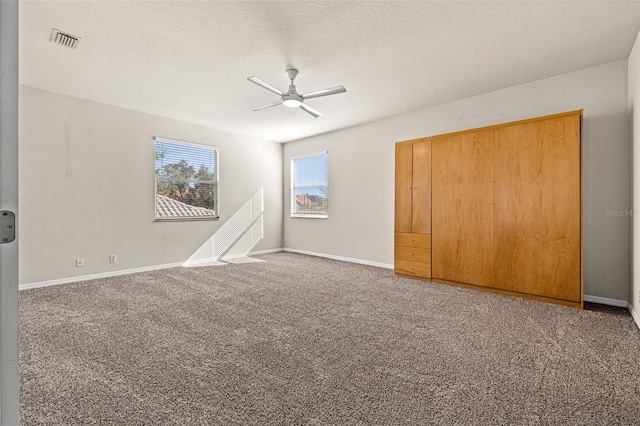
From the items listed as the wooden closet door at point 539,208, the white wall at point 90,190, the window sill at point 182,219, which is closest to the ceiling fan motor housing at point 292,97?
the wooden closet door at point 539,208

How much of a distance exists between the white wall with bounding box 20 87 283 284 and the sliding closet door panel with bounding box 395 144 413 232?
11.3 ft

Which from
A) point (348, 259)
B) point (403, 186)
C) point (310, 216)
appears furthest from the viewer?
point (310, 216)

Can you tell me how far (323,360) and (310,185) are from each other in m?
4.87

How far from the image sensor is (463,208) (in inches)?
157

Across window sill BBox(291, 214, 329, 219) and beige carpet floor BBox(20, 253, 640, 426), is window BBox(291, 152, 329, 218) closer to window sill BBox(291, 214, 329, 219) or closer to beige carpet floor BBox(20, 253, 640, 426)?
window sill BBox(291, 214, 329, 219)

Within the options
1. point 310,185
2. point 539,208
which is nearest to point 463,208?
point 539,208

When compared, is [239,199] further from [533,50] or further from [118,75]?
[533,50]

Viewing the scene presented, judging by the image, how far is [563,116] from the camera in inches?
128

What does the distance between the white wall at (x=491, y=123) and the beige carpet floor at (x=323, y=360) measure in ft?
2.41

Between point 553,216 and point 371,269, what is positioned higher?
point 553,216

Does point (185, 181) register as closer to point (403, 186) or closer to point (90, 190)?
point (90, 190)

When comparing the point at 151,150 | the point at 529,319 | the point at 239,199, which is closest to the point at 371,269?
the point at 529,319

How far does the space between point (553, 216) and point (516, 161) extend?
0.71 m

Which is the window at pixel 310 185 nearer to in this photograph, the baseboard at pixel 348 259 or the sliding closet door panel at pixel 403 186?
the baseboard at pixel 348 259
